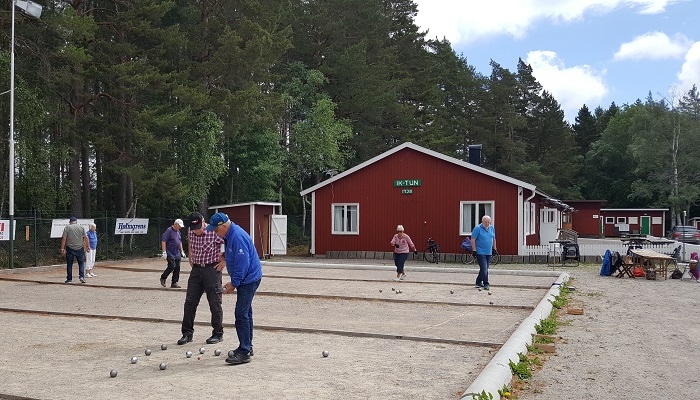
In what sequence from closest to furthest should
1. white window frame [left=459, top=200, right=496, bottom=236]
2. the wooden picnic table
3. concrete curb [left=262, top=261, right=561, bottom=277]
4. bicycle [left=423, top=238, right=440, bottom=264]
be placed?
the wooden picnic table, concrete curb [left=262, top=261, right=561, bottom=277], bicycle [left=423, top=238, right=440, bottom=264], white window frame [left=459, top=200, right=496, bottom=236]

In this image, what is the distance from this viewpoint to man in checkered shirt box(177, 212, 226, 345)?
28.8 ft

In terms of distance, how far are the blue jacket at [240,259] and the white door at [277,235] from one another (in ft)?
73.7

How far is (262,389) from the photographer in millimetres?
6324

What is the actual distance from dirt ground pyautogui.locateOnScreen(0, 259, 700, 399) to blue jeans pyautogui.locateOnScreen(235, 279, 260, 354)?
0.30 m

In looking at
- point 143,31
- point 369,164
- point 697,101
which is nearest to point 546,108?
point 697,101

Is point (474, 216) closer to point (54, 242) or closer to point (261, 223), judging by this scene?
point (261, 223)

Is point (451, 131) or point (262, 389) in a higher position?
point (451, 131)

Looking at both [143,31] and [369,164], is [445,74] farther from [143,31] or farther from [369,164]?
[143,31]

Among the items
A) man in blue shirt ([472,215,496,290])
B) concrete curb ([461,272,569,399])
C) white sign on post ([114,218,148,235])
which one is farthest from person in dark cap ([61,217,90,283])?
concrete curb ([461,272,569,399])

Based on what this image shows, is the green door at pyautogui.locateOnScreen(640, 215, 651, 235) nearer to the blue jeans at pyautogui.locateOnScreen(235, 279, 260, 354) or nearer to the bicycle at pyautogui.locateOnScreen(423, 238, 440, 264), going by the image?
the bicycle at pyautogui.locateOnScreen(423, 238, 440, 264)

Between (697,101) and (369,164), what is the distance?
178 feet

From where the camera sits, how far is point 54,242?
26.2 meters

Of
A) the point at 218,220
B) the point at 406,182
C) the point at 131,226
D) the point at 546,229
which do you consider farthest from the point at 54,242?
the point at 546,229

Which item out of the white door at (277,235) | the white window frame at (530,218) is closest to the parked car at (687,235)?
the white window frame at (530,218)
